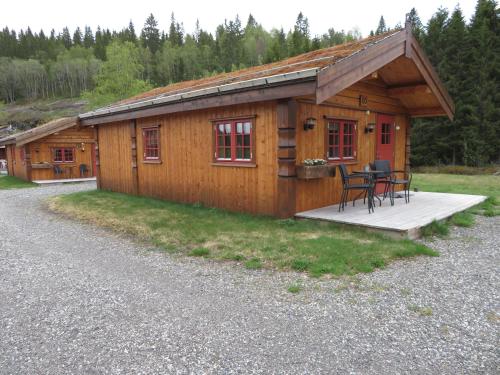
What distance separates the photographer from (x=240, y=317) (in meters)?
3.35

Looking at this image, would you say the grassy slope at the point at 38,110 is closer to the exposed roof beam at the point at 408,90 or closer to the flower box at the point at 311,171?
the exposed roof beam at the point at 408,90

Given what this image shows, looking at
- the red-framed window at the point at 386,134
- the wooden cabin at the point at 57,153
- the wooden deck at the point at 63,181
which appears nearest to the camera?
the red-framed window at the point at 386,134


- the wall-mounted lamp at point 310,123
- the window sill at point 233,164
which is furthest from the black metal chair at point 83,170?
the wall-mounted lamp at point 310,123

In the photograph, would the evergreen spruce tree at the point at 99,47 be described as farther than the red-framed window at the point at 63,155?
Yes

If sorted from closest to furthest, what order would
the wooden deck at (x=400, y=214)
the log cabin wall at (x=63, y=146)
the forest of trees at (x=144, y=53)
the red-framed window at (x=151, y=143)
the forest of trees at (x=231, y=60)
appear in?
the wooden deck at (x=400, y=214) → the red-framed window at (x=151, y=143) → the log cabin wall at (x=63, y=146) → the forest of trees at (x=231, y=60) → the forest of trees at (x=144, y=53)

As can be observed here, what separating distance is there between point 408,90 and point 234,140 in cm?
459

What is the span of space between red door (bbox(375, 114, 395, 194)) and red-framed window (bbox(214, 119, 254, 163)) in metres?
3.65

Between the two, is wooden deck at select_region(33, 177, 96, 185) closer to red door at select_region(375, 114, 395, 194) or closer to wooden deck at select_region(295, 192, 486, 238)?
wooden deck at select_region(295, 192, 486, 238)

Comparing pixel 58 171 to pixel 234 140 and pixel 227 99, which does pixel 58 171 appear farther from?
pixel 227 99

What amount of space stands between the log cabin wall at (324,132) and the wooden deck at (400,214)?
1.12 feet

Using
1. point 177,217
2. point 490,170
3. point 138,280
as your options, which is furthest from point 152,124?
point 490,170

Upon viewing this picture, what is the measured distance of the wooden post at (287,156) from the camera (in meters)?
6.67

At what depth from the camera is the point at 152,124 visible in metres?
10.3

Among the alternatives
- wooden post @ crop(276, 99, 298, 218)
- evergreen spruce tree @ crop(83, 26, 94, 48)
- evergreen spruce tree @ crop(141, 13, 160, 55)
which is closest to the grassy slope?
evergreen spruce tree @ crop(141, 13, 160, 55)
